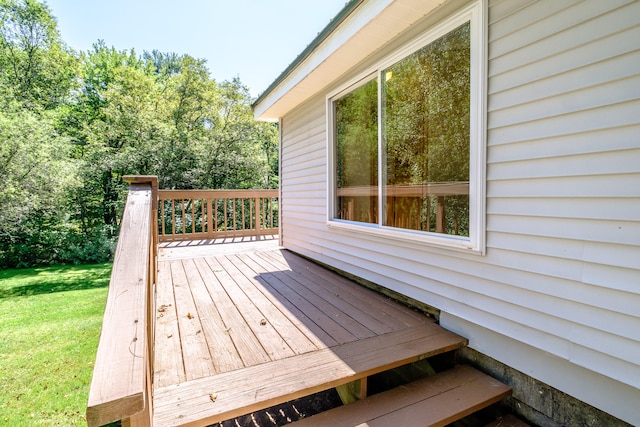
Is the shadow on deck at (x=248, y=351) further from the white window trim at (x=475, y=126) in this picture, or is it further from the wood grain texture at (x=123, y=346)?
the white window trim at (x=475, y=126)

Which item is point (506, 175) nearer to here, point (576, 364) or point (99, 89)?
point (576, 364)

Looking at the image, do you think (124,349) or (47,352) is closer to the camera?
(124,349)

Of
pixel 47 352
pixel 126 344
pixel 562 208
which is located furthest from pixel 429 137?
pixel 47 352

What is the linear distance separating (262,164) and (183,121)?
3.58 metres

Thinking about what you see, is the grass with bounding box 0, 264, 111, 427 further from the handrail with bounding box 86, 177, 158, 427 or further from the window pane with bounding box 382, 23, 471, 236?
the window pane with bounding box 382, 23, 471, 236

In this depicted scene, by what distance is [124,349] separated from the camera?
904mm

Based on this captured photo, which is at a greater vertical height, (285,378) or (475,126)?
(475,126)

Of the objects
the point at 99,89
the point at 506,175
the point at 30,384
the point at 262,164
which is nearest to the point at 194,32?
the point at 99,89

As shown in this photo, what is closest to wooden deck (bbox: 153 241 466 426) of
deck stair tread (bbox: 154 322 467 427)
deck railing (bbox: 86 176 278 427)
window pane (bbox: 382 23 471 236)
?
deck stair tread (bbox: 154 322 467 427)

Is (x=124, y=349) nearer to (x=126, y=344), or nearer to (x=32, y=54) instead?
(x=126, y=344)

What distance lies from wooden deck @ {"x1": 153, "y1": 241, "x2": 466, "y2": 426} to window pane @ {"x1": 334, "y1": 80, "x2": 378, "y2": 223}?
86 cm

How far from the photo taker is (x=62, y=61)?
13.3 metres

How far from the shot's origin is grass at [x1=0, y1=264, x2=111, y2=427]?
2.61 m

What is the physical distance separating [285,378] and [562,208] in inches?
67.2
